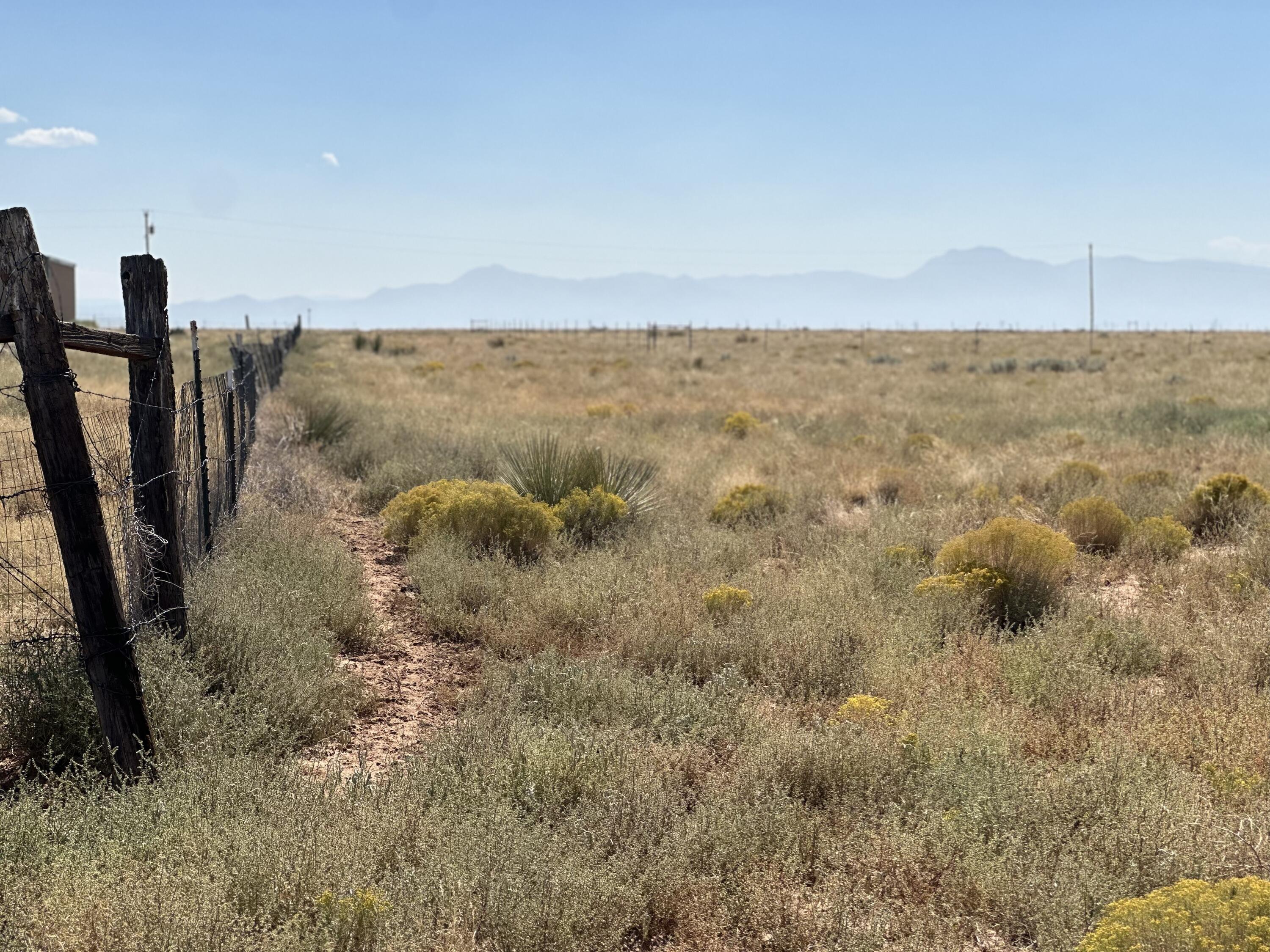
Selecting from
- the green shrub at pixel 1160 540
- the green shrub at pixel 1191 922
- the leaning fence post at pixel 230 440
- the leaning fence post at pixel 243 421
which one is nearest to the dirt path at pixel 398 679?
the leaning fence post at pixel 230 440

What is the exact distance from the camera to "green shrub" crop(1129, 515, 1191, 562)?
8.74 metres

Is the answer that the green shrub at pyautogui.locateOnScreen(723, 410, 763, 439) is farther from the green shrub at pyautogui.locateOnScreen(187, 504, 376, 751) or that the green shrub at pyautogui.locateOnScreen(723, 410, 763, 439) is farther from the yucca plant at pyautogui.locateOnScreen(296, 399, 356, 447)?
the green shrub at pyautogui.locateOnScreen(187, 504, 376, 751)

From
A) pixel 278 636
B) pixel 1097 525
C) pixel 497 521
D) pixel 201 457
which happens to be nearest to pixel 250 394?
pixel 497 521

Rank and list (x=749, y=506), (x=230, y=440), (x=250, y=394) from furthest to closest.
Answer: (x=250, y=394)
(x=749, y=506)
(x=230, y=440)

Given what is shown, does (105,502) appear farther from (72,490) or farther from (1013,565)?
(1013,565)

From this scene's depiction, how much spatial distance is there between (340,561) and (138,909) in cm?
465

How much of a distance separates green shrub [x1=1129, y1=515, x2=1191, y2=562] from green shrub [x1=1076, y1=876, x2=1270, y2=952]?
20.2 feet

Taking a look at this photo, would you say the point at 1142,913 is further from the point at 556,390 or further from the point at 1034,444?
the point at 556,390

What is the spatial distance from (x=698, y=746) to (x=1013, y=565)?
12.5 ft

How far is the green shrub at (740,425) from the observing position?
16.3 metres

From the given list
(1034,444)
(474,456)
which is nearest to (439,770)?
(474,456)

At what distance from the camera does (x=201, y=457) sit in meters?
6.52

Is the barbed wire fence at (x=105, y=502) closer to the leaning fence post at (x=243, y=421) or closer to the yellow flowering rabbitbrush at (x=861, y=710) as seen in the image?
the leaning fence post at (x=243, y=421)

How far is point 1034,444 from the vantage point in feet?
47.8
